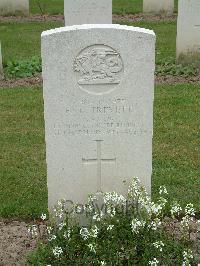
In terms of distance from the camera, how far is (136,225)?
404 centimetres

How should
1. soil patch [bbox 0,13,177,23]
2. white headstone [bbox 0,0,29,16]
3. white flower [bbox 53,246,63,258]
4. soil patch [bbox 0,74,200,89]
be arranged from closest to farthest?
white flower [bbox 53,246,63,258], soil patch [bbox 0,74,200,89], soil patch [bbox 0,13,177,23], white headstone [bbox 0,0,29,16]

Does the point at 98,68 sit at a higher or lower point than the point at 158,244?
higher

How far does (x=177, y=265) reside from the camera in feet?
13.1

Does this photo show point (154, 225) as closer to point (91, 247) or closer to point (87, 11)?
point (91, 247)

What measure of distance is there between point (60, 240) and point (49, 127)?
0.87 metres

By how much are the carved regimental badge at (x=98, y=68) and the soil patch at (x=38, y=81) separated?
4.81 m

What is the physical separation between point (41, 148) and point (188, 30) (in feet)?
13.1

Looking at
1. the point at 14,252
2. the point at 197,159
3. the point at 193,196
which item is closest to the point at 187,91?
the point at 197,159

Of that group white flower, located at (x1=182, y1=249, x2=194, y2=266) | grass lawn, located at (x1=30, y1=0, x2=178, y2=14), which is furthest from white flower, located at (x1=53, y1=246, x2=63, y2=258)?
grass lawn, located at (x1=30, y1=0, x2=178, y2=14)

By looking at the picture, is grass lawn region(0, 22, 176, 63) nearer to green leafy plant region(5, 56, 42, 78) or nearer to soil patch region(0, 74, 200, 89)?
green leafy plant region(5, 56, 42, 78)

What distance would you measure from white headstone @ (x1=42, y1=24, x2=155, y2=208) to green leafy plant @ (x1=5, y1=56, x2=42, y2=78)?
521 cm

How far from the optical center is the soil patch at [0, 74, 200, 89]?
904cm

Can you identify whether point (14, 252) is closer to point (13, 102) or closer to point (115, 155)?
point (115, 155)

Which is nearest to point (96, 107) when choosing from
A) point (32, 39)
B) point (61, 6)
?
point (32, 39)
